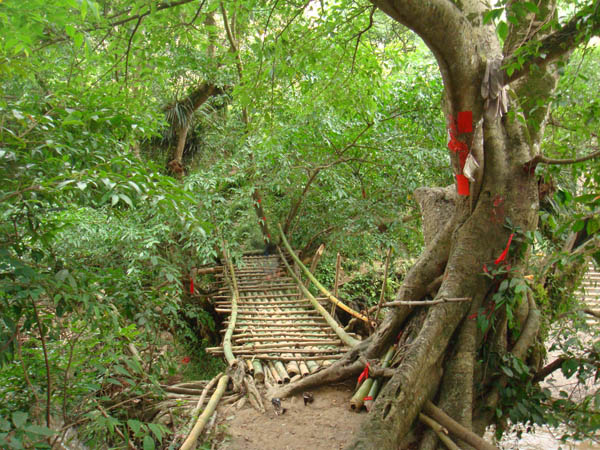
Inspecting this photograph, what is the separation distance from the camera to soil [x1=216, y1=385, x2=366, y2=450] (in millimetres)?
2232

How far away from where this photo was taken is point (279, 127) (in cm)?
412

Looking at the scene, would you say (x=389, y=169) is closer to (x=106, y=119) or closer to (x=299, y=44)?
(x=299, y=44)

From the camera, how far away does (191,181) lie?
173 inches

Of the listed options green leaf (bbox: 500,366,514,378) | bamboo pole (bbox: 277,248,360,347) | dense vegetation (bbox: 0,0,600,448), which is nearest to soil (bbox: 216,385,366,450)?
dense vegetation (bbox: 0,0,600,448)

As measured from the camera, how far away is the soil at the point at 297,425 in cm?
223

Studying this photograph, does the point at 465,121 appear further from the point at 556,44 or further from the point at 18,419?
the point at 18,419

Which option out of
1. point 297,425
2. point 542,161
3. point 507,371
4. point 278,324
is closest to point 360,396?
point 297,425

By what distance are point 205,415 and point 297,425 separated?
20.0 inches

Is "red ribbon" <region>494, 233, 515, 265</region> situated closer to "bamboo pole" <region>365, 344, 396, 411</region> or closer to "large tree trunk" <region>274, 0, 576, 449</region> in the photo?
"large tree trunk" <region>274, 0, 576, 449</region>

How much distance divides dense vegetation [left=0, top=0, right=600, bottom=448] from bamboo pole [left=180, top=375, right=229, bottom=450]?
29 centimetres

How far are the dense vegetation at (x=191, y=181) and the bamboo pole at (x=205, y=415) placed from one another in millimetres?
291

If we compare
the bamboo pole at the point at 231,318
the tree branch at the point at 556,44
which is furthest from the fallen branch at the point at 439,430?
the tree branch at the point at 556,44

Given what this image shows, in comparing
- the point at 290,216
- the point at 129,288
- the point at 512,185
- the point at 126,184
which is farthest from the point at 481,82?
the point at 290,216

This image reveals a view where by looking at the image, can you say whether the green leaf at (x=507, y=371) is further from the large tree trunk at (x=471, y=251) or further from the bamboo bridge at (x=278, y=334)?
the bamboo bridge at (x=278, y=334)
